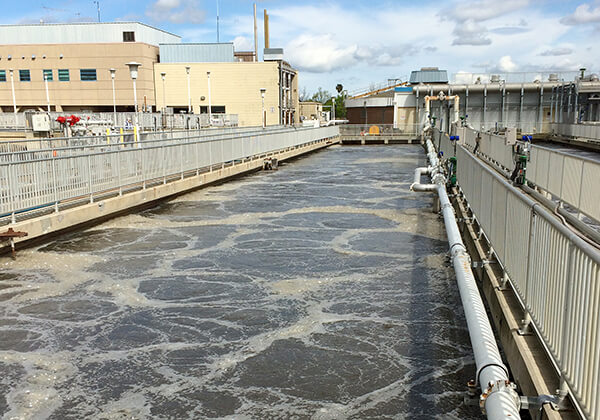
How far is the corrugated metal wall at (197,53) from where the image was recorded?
83.3 m

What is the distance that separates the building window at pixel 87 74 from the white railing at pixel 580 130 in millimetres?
57282

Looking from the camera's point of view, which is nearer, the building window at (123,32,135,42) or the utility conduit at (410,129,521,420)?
the utility conduit at (410,129,521,420)

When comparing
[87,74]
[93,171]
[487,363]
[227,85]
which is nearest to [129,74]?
[87,74]

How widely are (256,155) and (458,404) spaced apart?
25.4 m

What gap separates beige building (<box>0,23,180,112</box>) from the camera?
81.1m

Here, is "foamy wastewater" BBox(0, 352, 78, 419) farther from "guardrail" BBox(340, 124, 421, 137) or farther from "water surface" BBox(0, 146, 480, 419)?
"guardrail" BBox(340, 124, 421, 137)

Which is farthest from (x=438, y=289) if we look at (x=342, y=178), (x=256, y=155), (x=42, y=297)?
(x=256, y=155)

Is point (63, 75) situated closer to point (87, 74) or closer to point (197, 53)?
point (87, 74)

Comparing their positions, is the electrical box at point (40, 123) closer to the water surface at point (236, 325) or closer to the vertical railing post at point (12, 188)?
the water surface at point (236, 325)

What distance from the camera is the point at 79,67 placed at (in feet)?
270

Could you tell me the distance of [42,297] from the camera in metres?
9.41

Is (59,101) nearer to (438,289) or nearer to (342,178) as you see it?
(342,178)

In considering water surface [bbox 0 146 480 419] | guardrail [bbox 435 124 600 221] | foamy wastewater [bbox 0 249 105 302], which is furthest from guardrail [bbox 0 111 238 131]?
water surface [bbox 0 146 480 419]

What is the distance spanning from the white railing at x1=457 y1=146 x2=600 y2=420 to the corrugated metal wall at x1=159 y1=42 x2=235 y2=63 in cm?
8066
